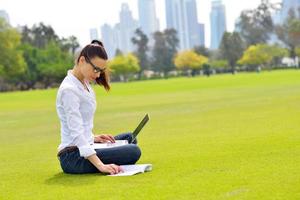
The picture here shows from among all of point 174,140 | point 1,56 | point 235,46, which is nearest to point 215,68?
point 235,46

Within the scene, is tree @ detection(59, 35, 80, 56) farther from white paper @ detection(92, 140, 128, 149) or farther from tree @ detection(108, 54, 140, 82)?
white paper @ detection(92, 140, 128, 149)

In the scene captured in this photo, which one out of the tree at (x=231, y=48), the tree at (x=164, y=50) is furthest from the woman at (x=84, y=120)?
the tree at (x=231, y=48)

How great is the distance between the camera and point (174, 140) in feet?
32.7

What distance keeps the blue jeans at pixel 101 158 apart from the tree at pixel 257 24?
131518mm

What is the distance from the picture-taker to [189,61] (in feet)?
424

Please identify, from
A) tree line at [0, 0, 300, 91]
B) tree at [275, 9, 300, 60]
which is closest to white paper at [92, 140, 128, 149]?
tree line at [0, 0, 300, 91]

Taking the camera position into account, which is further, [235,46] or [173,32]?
[173,32]

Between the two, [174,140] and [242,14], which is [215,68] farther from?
[174,140]

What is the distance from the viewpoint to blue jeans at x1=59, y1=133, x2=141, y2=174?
21.4 feet

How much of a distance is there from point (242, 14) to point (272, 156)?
134 meters

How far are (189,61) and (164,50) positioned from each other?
10377 mm

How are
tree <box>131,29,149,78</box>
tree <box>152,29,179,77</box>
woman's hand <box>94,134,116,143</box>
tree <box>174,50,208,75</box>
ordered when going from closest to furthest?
woman's hand <box>94,134,116,143</box>, tree <box>174,50,208,75</box>, tree <box>152,29,179,77</box>, tree <box>131,29,149,78</box>

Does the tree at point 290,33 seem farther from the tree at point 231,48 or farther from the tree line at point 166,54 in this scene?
the tree at point 231,48

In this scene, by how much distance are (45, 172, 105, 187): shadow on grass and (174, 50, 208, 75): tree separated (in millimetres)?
121223
